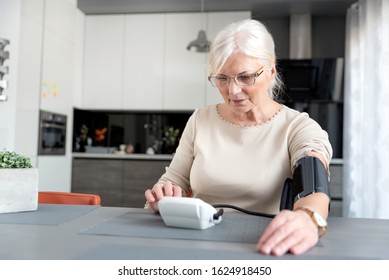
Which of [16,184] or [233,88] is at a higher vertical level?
[233,88]

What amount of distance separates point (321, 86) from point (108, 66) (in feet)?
7.84

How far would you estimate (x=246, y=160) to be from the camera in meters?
1.41

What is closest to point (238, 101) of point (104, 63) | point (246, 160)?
point (246, 160)

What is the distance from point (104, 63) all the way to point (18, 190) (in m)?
3.68

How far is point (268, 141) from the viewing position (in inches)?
56.1

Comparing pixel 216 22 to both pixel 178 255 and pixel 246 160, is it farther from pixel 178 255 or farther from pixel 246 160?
pixel 178 255

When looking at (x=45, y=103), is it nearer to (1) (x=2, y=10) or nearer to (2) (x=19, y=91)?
(2) (x=19, y=91)

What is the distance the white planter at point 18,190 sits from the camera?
3.56ft

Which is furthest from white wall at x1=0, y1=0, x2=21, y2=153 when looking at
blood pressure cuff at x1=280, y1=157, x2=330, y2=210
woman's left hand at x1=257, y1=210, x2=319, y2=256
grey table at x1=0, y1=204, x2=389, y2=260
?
woman's left hand at x1=257, y1=210, x2=319, y2=256

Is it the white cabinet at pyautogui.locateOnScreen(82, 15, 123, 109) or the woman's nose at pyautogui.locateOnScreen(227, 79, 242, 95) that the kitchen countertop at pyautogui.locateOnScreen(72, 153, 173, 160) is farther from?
the woman's nose at pyautogui.locateOnScreen(227, 79, 242, 95)

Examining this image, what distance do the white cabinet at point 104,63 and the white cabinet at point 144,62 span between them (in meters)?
0.08

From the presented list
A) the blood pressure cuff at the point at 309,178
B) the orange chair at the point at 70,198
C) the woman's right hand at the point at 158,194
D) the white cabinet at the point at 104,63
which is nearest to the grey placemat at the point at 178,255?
the blood pressure cuff at the point at 309,178

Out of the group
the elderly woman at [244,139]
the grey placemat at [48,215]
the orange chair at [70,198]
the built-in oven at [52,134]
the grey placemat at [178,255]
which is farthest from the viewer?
the built-in oven at [52,134]

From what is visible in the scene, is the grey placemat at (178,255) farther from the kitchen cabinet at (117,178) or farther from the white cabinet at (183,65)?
the white cabinet at (183,65)
